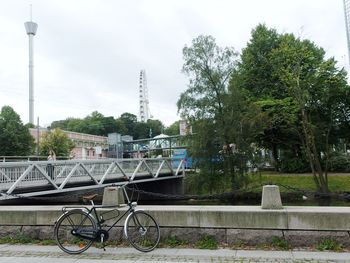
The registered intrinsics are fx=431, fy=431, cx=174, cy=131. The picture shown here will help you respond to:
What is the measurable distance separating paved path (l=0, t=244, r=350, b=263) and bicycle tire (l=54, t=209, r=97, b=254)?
0.16 m

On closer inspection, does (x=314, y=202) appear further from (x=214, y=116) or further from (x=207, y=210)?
(x=207, y=210)

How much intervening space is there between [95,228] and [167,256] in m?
1.43

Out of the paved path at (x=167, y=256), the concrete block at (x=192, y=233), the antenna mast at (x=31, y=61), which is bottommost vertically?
the paved path at (x=167, y=256)

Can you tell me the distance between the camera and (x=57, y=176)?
72.5 ft

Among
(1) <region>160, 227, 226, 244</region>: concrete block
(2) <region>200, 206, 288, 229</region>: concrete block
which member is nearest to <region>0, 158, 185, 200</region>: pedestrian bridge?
(1) <region>160, 227, 226, 244</region>: concrete block

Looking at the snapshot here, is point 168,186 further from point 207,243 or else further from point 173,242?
point 207,243

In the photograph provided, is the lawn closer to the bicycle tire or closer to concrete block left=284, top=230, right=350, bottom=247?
concrete block left=284, top=230, right=350, bottom=247

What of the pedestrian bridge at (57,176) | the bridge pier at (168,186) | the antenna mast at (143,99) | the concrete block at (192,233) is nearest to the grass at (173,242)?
the concrete block at (192,233)

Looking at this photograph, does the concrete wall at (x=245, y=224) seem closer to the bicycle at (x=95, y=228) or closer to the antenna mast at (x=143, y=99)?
the bicycle at (x=95, y=228)

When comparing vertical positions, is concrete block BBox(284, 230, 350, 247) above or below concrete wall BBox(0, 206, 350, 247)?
below

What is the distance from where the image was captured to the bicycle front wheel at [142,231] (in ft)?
25.1

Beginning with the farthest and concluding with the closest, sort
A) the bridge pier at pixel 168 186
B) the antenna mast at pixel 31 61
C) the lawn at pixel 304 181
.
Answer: the antenna mast at pixel 31 61 < the bridge pier at pixel 168 186 < the lawn at pixel 304 181

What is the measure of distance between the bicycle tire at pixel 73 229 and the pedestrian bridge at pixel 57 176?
4.13 metres

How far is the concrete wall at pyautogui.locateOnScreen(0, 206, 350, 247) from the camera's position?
7379mm
